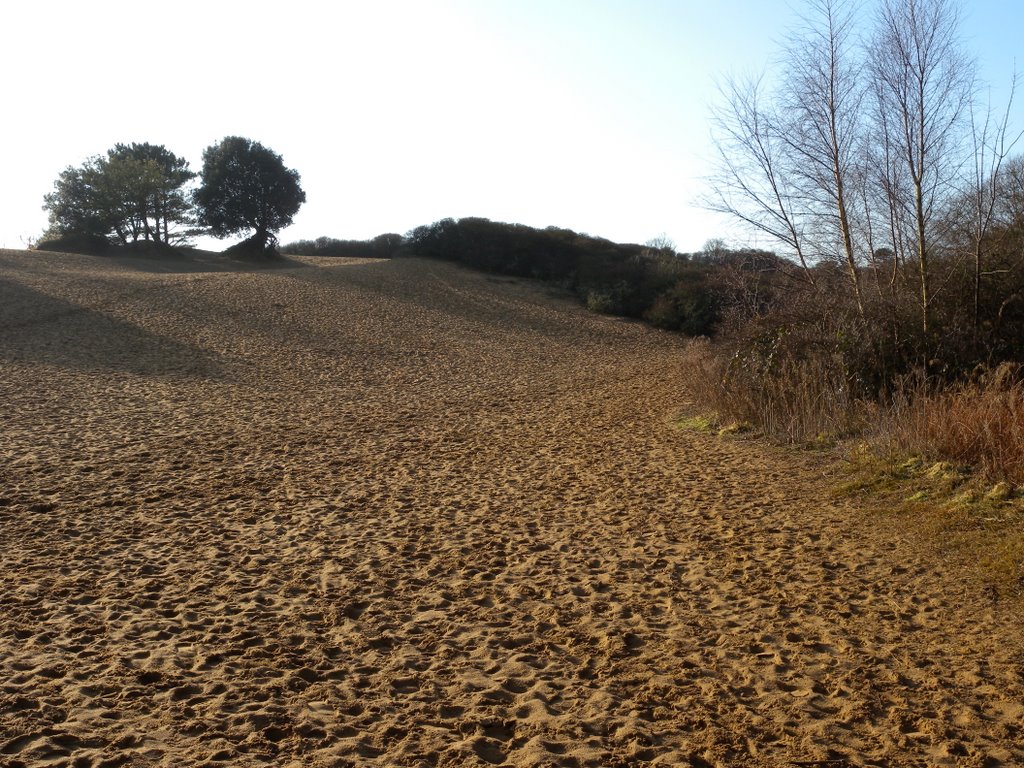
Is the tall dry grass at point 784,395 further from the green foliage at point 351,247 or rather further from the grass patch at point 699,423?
the green foliage at point 351,247

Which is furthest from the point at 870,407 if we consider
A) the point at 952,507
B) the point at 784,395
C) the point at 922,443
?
the point at 952,507

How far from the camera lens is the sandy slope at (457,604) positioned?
414 cm

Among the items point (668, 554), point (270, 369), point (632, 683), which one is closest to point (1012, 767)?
point (632, 683)

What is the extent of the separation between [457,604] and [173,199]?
124 feet

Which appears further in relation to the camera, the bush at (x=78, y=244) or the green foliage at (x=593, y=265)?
the bush at (x=78, y=244)

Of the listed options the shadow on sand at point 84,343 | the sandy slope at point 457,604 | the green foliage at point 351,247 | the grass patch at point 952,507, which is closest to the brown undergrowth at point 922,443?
the grass patch at point 952,507

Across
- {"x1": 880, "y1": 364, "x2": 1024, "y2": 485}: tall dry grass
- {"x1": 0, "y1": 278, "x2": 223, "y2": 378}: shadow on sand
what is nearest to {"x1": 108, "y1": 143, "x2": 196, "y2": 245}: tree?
{"x1": 0, "y1": 278, "x2": 223, "y2": 378}: shadow on sand

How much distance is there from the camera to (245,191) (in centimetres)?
4050

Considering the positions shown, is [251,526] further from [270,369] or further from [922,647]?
[270,369]

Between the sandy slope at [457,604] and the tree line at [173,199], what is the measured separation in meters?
27.0

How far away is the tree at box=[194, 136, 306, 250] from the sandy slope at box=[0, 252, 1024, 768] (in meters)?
28.0

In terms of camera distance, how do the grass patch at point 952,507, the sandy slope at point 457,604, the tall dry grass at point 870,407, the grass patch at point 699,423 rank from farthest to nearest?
the grass patch at point 699,423, the tall dry grass at point 870,407, the grass patch at point 952,507, the sandy slope at point 457,604

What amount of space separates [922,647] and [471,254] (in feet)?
109

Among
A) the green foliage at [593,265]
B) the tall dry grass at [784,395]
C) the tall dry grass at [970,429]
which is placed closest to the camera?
the tall dry grass at [970,429]
